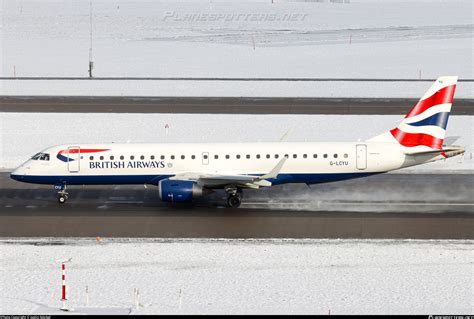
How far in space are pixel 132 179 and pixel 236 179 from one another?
18.4 feet

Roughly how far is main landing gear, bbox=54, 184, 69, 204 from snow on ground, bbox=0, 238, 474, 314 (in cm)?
716

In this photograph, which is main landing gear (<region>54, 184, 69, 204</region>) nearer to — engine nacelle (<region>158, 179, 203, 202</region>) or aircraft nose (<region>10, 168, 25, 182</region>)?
aircraft nose (<region>10, 168, 25, 182</region>)

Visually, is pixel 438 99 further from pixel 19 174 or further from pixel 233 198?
pixel 19 174

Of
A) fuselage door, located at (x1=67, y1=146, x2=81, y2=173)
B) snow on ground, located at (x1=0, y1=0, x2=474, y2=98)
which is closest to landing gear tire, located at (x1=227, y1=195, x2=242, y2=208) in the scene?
→ fuselage door, located at (x1=67, y1=146, x2=81, y2=173)

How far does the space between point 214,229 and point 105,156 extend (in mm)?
8080

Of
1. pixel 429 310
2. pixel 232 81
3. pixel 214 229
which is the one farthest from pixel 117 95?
pixel 429 310

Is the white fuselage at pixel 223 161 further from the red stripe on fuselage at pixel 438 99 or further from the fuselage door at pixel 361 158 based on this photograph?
the red stripe on fuselage at pixel 438 99

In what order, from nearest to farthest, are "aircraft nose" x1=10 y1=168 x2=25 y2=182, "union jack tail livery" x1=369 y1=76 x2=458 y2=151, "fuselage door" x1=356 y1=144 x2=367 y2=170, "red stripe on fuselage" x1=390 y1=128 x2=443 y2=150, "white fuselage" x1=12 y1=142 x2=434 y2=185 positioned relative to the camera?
"fuselage door" x1=356 y1=144 x2=367 y2=170 < "white fuselage" x1=12 y1=142 x2=434 y2=185 < "union jack tail livery" x1=369 y1=76 x2=458 y2=151 < "red stripe on fuselage" x1=390 y1=128 x2=443 y2=150 < "aircraft nose" x1=10 y1=168 x2=25 y2=182

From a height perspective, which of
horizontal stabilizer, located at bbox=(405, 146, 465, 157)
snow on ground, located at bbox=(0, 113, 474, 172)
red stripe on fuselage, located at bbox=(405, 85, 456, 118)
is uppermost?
snow on ground, located at bbox=(0, 113, 474, 172)

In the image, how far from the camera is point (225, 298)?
28812 millimetres

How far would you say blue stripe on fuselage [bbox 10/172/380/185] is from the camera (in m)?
42.9

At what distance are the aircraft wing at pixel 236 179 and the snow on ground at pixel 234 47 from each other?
117 feet

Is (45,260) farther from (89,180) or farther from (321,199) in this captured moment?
(321,199)

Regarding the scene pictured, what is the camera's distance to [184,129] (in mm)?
60781
